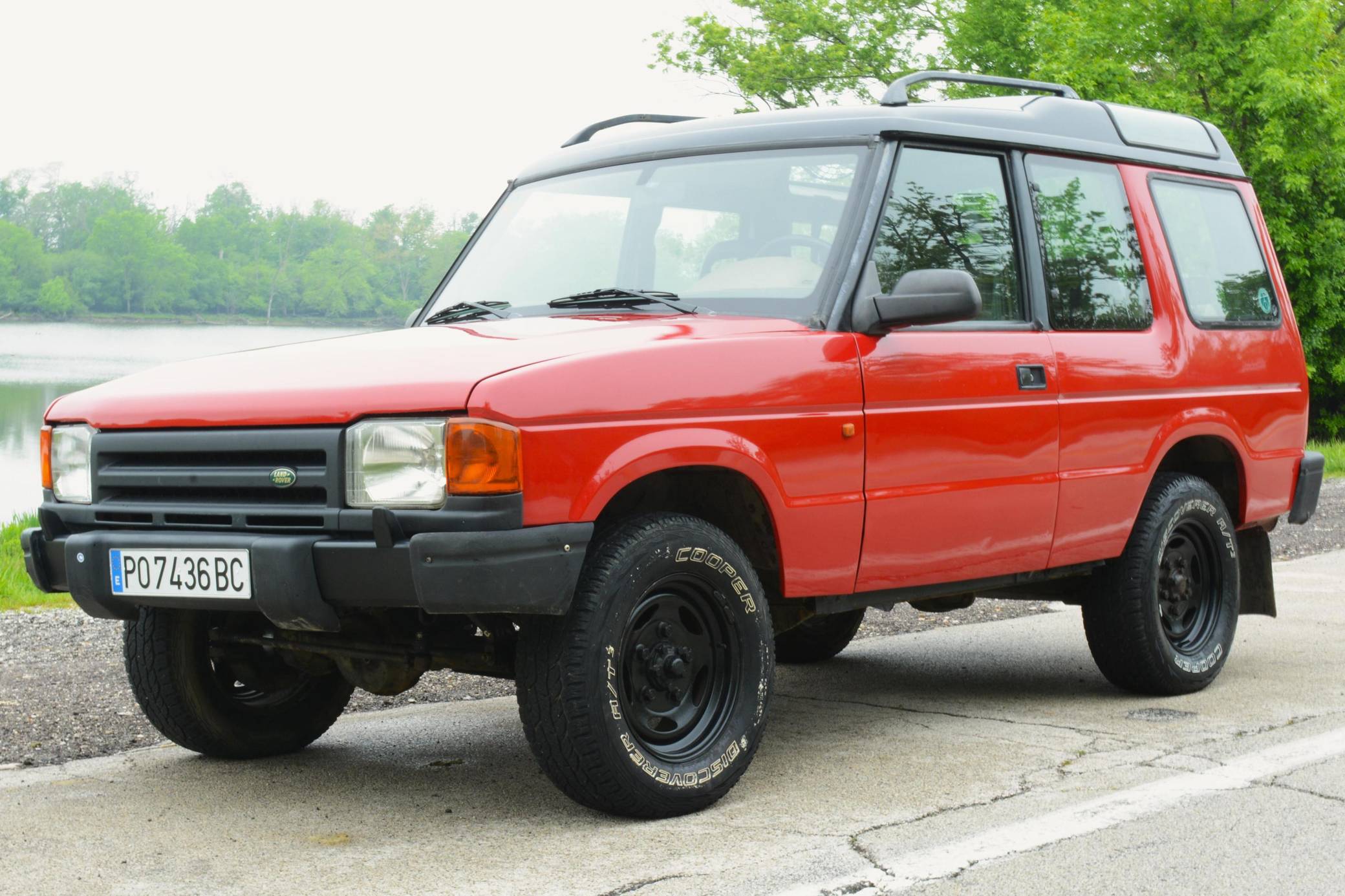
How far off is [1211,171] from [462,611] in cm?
426

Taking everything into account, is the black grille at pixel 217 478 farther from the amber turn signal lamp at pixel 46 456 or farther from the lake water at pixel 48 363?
the lake water at pixel 48 363

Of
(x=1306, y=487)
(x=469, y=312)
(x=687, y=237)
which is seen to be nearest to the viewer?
(x=687, y=237)

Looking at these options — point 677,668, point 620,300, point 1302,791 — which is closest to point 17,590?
point 620,300

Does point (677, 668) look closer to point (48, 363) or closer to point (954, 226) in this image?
point (954, 226)

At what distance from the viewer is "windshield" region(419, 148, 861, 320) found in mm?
4969

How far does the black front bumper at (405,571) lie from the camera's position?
12.4 feet

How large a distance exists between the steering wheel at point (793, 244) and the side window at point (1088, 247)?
3.57 feet

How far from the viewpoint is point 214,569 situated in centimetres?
402

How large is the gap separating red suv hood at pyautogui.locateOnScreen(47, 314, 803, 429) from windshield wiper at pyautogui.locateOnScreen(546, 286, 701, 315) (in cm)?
12

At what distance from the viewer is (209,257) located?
2305 cm

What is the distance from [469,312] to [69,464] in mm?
1443

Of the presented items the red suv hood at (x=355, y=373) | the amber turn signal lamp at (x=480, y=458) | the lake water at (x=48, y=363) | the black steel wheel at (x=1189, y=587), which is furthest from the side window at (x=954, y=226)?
the lake water at (x=48, y=363)

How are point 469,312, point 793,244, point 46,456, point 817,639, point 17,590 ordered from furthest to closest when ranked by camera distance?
point 17,590 → point 817,639 → point 469,312 → point 793,244 → point 46,456

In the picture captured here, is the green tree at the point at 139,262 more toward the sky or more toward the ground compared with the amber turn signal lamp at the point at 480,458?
more toward the sky
